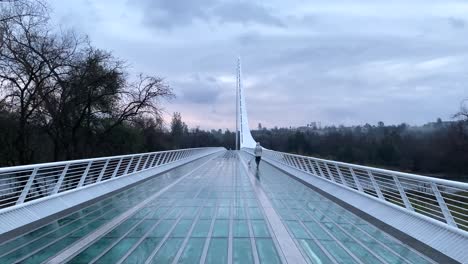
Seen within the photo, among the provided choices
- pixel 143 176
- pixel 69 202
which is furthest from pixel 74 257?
pixel 143 176

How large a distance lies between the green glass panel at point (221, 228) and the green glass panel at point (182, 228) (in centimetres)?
54

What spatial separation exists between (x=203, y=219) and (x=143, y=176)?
11418mm

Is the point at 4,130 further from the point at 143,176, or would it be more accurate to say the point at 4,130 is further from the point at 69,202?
the point at 69,202

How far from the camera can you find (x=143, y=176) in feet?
69.4

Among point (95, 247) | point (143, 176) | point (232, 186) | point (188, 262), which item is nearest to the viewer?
point (188, 262)

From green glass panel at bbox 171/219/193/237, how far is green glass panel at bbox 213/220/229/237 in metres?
0.54

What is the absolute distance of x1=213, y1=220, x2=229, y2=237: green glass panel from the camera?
8508 mm

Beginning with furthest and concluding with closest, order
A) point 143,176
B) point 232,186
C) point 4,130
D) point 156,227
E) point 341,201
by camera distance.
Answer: point 4,130, point 143,176, point 232,186, point 341,201, point 156,227

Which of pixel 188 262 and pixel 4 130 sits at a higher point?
pixel 4 130

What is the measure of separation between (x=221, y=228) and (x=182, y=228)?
77cm

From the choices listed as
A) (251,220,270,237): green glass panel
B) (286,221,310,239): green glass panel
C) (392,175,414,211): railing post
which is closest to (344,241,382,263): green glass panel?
(286,221,310,239): green glass panel

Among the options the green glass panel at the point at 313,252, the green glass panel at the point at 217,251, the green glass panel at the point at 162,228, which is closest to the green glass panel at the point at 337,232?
the green glass panel at the point at 313,252

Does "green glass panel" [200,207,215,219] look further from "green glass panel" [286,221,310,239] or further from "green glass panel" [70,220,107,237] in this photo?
"green glass panel" [70,220,107,237]

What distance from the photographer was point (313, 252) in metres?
7.13
